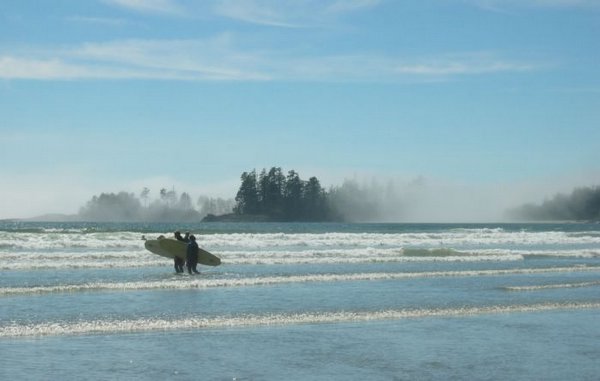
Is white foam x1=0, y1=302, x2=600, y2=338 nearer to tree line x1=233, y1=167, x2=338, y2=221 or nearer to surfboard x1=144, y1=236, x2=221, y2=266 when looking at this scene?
surfboard x1=144, y1=236, x2=221, y2=266

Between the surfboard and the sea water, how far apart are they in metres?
0.49

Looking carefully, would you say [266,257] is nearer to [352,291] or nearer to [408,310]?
[352,291]

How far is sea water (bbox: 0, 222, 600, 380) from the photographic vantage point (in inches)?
482

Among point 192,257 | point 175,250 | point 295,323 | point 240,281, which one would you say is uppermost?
point 175,250

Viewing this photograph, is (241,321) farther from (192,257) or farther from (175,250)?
(175,250)

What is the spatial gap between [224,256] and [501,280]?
14997 millimetres

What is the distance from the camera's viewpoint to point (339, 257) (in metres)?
39.7

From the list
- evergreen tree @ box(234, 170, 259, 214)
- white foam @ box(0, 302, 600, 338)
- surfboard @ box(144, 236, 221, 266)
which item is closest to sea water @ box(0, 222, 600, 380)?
white foam @ box(0, 302, 600, 338)

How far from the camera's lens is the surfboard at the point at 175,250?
3216 cm

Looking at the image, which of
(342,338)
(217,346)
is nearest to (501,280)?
(342,338)

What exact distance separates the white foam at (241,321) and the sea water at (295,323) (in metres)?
0.03

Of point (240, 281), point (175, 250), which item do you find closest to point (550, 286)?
point (240, 281)

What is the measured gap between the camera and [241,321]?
16.9m

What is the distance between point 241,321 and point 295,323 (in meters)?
1.10
